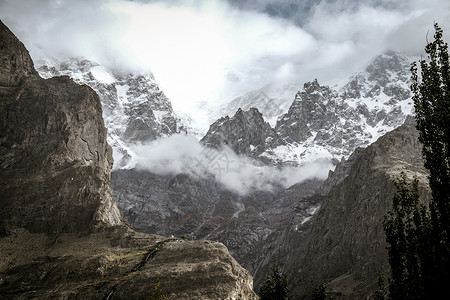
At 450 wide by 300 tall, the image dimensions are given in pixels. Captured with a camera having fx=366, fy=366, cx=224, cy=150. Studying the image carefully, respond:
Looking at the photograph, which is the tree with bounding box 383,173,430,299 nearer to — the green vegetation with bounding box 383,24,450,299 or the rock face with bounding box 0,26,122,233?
the green vegetation with bounding box 383,24,450,299

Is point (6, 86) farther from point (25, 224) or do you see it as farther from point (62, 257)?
point (62, 257)

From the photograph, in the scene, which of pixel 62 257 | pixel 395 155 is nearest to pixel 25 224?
pixel 62 257

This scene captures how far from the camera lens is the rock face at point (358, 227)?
11612 cm

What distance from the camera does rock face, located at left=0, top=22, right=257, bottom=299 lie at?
59.4 metres

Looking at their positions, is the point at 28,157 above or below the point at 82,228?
above

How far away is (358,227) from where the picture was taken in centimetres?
14012

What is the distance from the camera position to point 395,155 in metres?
152

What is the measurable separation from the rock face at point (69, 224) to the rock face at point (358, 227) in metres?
60.5

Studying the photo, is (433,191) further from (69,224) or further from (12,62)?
(12,62)

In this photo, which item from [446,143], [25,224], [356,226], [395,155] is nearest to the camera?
[446,143]

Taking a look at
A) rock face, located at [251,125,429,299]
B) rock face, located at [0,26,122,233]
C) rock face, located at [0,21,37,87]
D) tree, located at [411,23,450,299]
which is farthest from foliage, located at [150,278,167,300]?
rock face, located at [0,21,37,87]

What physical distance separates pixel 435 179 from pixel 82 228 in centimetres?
8287

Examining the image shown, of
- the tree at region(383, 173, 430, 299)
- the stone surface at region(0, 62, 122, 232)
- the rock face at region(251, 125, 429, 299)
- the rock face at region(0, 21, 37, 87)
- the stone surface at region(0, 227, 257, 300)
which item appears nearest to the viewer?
the tree at region(383, 173, 430, 299)

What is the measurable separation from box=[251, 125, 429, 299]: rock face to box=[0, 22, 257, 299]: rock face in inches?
2381
